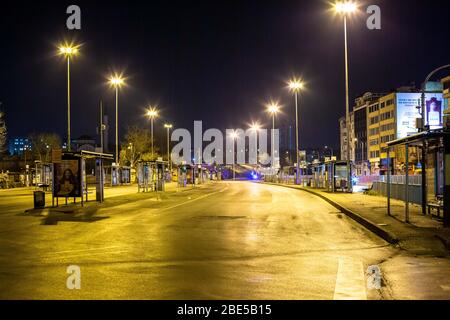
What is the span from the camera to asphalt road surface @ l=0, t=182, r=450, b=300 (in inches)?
309

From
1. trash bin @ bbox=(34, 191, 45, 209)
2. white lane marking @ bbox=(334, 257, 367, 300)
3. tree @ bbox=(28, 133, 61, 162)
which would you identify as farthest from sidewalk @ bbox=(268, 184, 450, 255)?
tree @ bbox=(28, 133, 61, 162)

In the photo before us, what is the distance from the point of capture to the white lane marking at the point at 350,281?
754cm

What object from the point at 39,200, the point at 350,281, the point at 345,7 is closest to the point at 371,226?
the point at 350,281

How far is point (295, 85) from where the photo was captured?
5488 centimetres

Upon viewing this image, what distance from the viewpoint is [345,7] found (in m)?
33.6

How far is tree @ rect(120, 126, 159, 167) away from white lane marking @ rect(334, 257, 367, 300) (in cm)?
7250

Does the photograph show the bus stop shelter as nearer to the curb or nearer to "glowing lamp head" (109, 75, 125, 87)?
the curb

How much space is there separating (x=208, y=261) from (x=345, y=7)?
2683 centimetres

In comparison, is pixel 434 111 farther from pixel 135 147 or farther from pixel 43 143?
pixel 43 143

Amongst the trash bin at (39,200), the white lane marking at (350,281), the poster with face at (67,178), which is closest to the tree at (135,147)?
the poster with face at (67,178)

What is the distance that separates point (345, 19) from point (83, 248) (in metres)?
28.3
